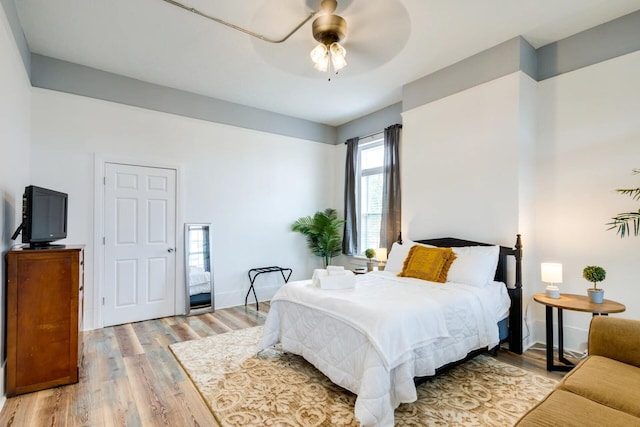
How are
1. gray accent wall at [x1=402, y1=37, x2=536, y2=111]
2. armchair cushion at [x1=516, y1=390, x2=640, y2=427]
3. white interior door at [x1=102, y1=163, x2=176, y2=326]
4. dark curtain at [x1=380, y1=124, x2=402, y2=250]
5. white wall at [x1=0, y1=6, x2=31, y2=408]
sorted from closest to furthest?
armchair cushion at [x1=516, y1=390, x2=640, y2=427] < white wall at [x1=0, y1=6, x2=31, y2=408] < gray accent wall at [x1=402, y1=37, x2=536, y2=111] < white interior door at [x1=102, y1=163, x2=176, y2=326] < dark curtain at [x1=380, y1=124, x2=402, y2=250]


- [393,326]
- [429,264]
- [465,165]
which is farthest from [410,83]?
[393,326]

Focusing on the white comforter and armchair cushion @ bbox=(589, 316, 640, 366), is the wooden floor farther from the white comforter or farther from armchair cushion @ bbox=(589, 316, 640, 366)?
armchair cushion @ bbox=(589, 316, 640, 366)

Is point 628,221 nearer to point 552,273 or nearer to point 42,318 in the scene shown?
point 552,273

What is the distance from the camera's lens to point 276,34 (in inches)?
120

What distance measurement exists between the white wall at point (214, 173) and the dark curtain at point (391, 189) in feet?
4.60

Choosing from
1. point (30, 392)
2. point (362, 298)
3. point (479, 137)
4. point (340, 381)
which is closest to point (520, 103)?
point (479, 137)

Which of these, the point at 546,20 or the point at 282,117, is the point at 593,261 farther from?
the point at 282,117

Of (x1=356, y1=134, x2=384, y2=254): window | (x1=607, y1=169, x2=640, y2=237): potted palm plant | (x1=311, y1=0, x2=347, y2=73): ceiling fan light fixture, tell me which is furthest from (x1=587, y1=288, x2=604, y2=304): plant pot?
(x1=356, y1=134, x2=384, y2=254): window

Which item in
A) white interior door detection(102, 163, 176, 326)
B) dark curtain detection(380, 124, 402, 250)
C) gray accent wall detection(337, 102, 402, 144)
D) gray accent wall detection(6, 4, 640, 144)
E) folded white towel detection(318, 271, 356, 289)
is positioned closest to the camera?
folded white towel detection(318, 271, 356, 289)

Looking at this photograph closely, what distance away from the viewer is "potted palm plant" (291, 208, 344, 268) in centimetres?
555

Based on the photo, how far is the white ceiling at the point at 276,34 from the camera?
275 cm

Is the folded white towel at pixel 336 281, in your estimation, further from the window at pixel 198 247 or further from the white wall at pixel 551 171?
the window at pixel 198 247

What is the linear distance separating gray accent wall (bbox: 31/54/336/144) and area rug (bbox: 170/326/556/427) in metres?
3.22

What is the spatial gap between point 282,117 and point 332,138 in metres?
1.12
